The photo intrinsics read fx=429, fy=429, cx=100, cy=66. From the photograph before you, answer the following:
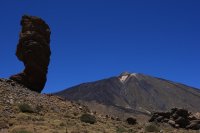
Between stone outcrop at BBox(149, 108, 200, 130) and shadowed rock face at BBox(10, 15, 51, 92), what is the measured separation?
1577 centimetres

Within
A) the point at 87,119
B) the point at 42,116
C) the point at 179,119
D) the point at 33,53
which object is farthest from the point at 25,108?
the point at 179,119

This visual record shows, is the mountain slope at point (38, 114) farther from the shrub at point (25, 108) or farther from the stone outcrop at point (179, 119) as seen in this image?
the stone outcrop at point (179, 119)

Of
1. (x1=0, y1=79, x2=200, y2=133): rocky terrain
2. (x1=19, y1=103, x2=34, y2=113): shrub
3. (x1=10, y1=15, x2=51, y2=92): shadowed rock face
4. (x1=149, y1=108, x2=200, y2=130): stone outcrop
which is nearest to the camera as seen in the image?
(x1=0, y1=79, x2=200, y2=133): rocky terrain

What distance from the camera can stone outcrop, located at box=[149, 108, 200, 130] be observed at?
163ft

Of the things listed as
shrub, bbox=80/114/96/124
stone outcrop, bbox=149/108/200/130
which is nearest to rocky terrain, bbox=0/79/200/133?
shrub, bbox=80/114/96/124

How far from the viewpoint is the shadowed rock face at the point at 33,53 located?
45406mm

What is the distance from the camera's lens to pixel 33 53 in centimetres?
4538

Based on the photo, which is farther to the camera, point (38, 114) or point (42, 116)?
point (38, 114)

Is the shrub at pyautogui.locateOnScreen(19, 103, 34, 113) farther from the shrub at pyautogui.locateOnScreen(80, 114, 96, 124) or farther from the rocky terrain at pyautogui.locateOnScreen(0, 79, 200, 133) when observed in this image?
the shrub at pyautogui.locateOnScreen(80, 114, 96, 124)

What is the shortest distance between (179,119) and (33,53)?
18.9 m

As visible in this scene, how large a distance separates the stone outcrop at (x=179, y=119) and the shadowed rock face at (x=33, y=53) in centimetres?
1577

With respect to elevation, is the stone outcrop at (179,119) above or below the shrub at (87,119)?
above

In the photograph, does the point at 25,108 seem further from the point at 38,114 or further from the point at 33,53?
the point at 33,53

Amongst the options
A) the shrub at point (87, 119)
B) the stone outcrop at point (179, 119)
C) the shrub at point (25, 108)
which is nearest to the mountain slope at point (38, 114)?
the shrub at point (25, 108)
